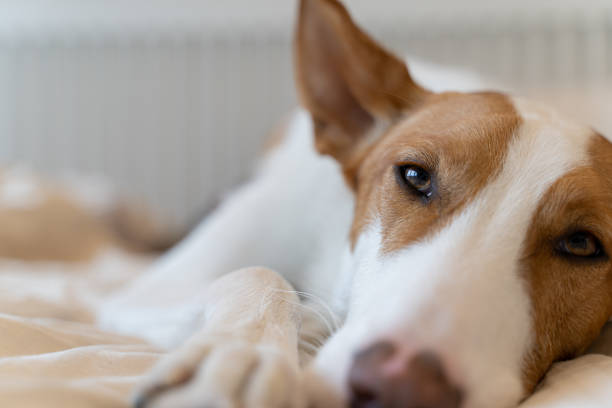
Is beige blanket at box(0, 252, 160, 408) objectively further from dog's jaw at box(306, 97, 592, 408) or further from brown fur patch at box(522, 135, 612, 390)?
brown fur patch at box(522, 135, 612, 390)

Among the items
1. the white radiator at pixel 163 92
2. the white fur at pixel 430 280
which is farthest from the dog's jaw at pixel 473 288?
the white radiator at pixel 163 92

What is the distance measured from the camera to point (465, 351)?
861 mm

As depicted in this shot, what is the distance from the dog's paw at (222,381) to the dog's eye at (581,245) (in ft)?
1.97

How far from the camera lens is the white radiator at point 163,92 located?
14.2 ft

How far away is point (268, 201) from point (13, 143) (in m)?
3.44

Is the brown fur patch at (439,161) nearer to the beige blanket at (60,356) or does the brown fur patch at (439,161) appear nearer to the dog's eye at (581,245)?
the dog's eye at (581,245)

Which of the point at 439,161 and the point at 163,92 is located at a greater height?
the point at 439,161

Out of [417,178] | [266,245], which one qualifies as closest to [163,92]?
[266,245]

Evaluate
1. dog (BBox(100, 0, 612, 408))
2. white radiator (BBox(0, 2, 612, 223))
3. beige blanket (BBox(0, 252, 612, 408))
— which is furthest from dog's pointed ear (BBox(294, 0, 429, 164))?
white radiator (BBox(0, 2, 612, 223))

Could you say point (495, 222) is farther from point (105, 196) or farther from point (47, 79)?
point (47, 79)

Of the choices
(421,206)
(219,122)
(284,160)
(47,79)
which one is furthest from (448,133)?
(47,79)

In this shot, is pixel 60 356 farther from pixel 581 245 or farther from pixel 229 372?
pixel 581 245

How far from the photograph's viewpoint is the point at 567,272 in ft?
3.63

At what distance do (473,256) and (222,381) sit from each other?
0.50 meters
